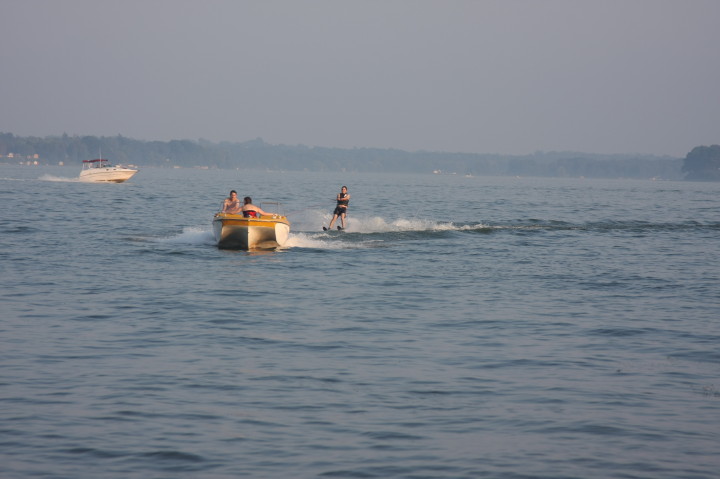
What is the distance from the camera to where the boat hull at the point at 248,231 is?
88.6 ft

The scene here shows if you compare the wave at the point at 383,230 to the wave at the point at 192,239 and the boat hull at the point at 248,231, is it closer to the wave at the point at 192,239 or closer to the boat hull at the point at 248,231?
the wave at the point at 192,239

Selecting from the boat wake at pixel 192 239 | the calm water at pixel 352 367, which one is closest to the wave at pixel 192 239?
the boat wake at pixel 192 239

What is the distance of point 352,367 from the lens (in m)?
12.7

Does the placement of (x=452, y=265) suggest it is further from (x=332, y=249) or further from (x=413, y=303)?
(x=413, y=303)

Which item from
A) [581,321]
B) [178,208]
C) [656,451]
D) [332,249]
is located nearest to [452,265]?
[332,249]

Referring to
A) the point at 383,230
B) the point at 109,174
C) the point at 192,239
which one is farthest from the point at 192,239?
the point at 109,174

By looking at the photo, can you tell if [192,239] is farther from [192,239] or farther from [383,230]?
[383,230]

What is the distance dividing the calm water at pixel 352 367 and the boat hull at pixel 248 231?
2.02ft

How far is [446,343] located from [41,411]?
6.95 m

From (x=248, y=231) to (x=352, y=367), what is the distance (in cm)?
1509

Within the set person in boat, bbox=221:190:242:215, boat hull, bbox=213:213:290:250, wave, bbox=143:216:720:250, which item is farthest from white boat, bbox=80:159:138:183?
boat hull, bbox=213:213:290:250

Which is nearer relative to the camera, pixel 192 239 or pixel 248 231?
pixel 248 231

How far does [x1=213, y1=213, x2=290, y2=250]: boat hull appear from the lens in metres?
27.0

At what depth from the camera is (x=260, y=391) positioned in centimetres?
1125
